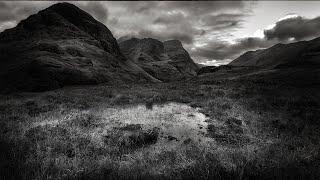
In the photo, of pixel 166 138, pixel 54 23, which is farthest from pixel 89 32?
pixel 166 138

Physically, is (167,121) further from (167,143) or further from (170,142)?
(167,143)

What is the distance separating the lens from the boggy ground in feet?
23.5

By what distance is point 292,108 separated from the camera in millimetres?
19312

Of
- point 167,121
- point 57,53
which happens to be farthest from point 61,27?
point 167,121

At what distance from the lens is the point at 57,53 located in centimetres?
7719

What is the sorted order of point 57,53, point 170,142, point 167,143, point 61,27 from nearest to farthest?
point 167,143, point 170,142, point 57,53, point 61,27

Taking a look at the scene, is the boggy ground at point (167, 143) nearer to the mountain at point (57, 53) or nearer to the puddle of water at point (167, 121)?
the puddle of water at point (167, 121)

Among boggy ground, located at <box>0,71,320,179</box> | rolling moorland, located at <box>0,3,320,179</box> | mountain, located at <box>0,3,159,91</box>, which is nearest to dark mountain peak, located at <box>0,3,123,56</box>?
mountain, located at <box>0,3,159,91</box>

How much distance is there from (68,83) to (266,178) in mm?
51010

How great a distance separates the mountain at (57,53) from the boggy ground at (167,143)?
3238 cm

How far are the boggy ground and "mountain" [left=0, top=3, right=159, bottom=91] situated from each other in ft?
106

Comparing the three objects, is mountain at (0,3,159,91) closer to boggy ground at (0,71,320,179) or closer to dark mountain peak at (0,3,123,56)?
dark mountain peak at (0,3,123,56)

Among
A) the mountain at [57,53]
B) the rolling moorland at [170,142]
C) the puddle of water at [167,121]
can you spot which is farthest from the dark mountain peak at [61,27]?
the rolling moorland at [170,142]

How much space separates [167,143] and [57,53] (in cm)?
7169
